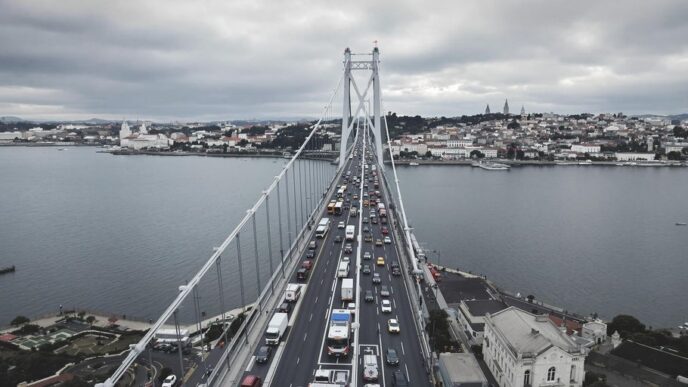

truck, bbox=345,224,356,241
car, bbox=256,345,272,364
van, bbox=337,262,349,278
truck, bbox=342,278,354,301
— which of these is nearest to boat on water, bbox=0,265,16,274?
truck, bbox=345,224,356,241

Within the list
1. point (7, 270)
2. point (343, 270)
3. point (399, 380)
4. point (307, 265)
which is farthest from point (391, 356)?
Answer: point (7, 270)

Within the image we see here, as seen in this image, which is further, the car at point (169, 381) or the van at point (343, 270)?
the van at point (343, 270)

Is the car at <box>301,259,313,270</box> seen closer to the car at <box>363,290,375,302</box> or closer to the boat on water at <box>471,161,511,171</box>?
the car at <box>363,290,375,302</box>

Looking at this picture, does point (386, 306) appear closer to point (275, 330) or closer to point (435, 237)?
point (275, 330)

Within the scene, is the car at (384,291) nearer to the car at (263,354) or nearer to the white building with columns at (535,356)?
the white building with columns at (535,356)

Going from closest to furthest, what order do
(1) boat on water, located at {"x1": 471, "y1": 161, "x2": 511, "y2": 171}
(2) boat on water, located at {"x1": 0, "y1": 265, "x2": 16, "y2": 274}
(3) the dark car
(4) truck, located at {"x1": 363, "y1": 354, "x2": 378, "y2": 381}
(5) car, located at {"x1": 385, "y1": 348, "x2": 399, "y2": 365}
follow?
(4) truck, located at {"x1": 363, "y1": 354, "x2": 378, "y2": 381} → (5) car, located at {"x1": 385, "y1": 348, "x2": 399, "y2": 365} → (3) the dark car → (2) boat on water, located at {"x1": 0, "y1": 265, "x2": 16, "y2": 274} → (1) boat on water, located at {"x1": 471, "y1": 161, "x2": 511, "y2": 171}

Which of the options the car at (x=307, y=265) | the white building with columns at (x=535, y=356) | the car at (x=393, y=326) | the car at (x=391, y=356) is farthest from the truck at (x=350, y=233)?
the car at (x=391, y=356)

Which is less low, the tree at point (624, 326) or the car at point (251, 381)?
the car at point (251, 381)
